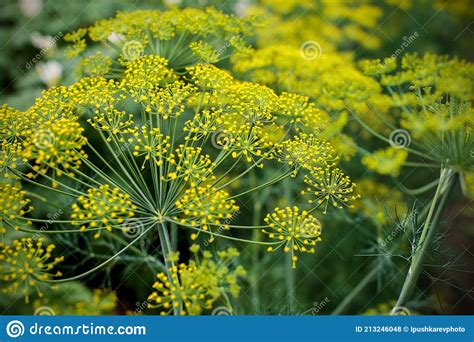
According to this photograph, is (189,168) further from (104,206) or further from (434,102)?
(434,102)

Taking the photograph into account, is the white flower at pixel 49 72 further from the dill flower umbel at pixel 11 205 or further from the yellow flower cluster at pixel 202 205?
the yellow flower cluster at pixel 202 205

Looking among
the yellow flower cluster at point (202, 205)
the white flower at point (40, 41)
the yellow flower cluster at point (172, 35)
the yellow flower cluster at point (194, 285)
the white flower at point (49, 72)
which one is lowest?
the yellow flower cluster at point (194, 285)

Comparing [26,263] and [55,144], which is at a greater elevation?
[55,144]

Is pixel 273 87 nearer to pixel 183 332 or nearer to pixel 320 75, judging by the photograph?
pixel 320 75

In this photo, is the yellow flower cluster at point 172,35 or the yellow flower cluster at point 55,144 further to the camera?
the yellow flower cluster at point 172,35

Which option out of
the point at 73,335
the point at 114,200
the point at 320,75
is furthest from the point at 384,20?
the point at 73,335

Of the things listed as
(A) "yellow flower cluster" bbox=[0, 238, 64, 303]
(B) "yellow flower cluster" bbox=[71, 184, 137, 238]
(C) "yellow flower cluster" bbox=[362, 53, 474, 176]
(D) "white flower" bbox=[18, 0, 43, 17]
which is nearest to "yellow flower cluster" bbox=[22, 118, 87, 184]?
(B) "yellow flower cluster" bbox=[71, 184, 137, 238]

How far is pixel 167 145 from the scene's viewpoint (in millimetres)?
1493

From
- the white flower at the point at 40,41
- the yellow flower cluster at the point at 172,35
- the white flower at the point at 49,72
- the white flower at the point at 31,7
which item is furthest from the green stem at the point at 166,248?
the white flower at the point at 31,7

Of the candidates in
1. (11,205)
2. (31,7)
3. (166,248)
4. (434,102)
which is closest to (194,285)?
(166,248)

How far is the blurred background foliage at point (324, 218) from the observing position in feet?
6.27

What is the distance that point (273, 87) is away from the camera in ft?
6.22

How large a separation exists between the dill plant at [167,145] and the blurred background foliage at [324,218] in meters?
0.20

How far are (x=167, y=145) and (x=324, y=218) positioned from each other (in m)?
1.00
